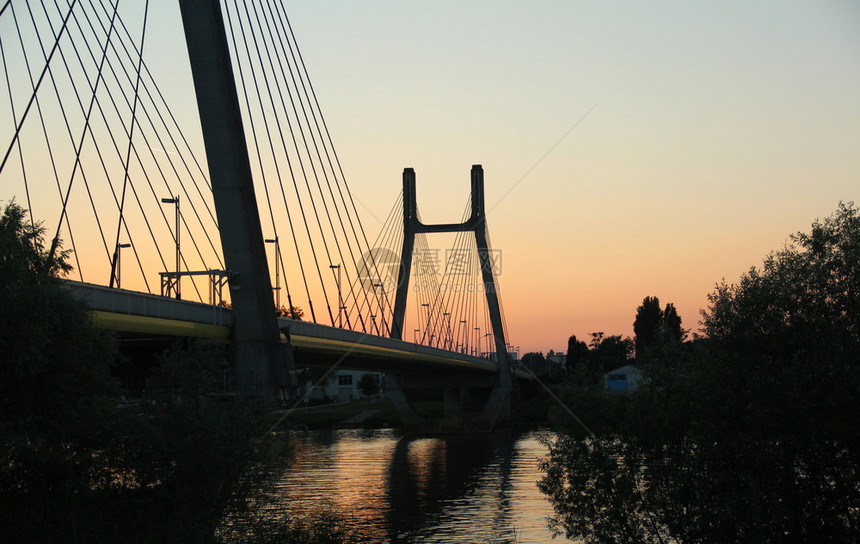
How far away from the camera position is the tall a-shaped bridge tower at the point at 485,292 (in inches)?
3061

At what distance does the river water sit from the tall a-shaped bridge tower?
10.8m

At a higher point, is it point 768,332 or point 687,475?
point 768,332

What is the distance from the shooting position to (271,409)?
23094mm

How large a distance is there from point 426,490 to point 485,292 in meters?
41.7

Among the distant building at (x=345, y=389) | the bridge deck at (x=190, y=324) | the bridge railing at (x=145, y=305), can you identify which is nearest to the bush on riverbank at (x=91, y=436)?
the bridge railing at (x=145, y=305)

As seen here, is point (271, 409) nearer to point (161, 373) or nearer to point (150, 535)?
point (161, 373)

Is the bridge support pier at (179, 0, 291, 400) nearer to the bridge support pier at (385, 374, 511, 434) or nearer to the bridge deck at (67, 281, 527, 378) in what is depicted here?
the bridge deck at (67, 281, 527, 378)

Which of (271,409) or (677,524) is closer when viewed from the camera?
(677,524)

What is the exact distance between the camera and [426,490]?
1730 inches

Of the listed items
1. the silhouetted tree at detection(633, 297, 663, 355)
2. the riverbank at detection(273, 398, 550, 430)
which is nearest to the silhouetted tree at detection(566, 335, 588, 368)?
the silhouetted tree at detection(633, 297, 663, 355)

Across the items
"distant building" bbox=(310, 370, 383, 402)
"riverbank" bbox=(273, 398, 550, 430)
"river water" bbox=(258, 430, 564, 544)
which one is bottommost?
"river water" bbox=(258, 430, 564, 544)

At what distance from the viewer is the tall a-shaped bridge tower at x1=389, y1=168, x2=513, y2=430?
7775 centimetres

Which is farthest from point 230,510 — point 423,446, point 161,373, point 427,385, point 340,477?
point 427,385

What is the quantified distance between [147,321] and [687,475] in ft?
43.6
